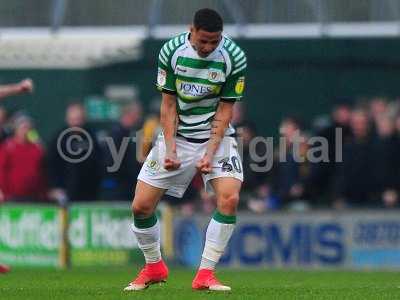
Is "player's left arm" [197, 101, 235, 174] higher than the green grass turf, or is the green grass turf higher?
"player's left arm" [197, 101, 235, 174]

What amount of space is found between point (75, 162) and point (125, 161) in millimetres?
769

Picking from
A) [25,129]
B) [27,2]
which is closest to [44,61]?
[27,2]

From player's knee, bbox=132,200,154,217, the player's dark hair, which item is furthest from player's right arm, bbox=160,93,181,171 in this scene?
the player's dark hair

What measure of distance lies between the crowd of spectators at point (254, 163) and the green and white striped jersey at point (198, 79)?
8.05m

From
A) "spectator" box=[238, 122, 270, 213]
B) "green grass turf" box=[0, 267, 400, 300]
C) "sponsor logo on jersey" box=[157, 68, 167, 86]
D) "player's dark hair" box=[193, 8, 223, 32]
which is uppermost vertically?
"player's dark hair" box=[193, 8, 223, 32]

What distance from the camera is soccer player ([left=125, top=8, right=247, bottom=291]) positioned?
421 inches

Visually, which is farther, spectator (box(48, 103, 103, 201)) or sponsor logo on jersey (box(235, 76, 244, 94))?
spectator (box(48, 103, 103, 201))

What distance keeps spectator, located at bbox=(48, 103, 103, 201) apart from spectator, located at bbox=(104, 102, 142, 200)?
0.21 m

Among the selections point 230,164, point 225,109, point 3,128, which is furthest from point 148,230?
point 3,128

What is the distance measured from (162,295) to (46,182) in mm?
10325

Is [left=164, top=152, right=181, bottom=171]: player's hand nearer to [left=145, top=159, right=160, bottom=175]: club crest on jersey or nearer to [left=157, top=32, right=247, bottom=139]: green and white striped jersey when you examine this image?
[left=145, top=159, right=160, bottom=175]: club crest on jersey

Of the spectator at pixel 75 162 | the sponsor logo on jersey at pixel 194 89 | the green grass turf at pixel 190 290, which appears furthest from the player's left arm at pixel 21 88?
the spectator at pixel 75 162

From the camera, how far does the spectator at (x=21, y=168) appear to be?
20.1m

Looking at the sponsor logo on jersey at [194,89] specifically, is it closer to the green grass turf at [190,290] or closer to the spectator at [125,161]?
the green grass turf at [190,290]
